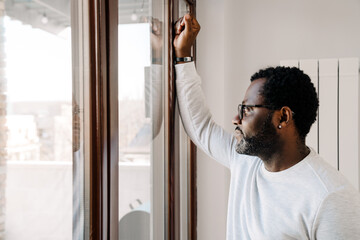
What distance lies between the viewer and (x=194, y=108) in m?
1.41

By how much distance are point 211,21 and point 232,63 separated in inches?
14.2

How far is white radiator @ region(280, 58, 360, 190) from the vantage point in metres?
2.12

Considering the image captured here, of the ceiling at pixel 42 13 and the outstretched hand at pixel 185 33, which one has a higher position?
the outstretched hand at pixel 185 33

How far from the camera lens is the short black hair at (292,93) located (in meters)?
1.11

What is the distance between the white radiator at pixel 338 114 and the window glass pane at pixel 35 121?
1.85m

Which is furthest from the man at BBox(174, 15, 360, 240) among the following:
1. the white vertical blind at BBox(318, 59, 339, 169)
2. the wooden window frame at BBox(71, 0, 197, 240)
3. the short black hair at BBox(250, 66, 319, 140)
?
the white vertical blind at BBox(318, 59, 339, 169)

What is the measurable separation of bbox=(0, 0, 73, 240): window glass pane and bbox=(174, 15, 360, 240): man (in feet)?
2.18

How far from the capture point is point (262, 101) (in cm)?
113

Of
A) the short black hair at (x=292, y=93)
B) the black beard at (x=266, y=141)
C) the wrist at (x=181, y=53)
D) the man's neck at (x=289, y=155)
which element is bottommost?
the man's neck at (x=289, y=155)

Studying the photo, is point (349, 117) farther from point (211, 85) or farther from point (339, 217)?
point (339, 217)

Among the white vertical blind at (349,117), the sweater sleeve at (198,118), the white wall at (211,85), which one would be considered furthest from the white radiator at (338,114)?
the sweater sleeve at (198,118)

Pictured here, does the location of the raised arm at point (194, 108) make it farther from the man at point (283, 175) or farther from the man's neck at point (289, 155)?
the man's neck at point (289, 155)

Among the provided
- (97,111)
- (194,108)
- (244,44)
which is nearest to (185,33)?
(194,108)

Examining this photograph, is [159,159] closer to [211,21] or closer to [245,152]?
[245,152]
